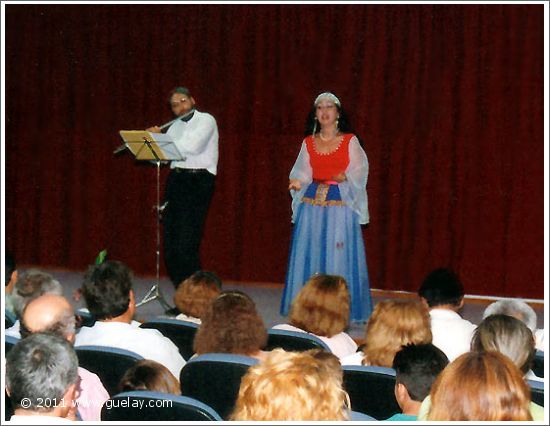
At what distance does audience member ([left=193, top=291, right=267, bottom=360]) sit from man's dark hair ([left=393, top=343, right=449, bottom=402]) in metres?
0.78

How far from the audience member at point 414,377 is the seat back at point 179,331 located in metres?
1.42

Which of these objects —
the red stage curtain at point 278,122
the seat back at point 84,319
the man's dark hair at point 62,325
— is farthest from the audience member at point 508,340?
the red stage curtain at point 278,122

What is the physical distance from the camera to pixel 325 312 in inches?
150

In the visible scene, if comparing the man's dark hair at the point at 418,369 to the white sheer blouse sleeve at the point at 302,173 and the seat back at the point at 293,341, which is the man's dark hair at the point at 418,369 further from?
the white sheer blouse sleeve at the point at 302,173

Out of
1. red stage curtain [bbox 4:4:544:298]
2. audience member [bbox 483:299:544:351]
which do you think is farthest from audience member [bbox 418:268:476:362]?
red stage curtain [bbox 4:4:544:298]

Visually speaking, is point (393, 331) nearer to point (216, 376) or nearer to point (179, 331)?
point (216, 376)

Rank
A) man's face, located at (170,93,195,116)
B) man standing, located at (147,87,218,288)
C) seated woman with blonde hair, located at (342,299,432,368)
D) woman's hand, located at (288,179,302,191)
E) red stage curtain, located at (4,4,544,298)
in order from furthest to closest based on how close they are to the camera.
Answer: red stage curtain, located at (4,4,544,298)
man standing, located at (147,87,218,288)
man's face, located at (170,93,195,116)
woman's hand, located at (288,179,302,191)
seated woman with blonde hair, located at (342,299,432,368)

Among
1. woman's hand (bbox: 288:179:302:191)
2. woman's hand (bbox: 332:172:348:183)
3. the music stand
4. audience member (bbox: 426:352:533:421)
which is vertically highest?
the music stand

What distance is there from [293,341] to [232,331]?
1.23 feet

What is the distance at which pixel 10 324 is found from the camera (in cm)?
387

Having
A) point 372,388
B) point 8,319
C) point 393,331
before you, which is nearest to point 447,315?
point 393,331

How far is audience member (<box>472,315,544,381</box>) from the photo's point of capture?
277 centimetres

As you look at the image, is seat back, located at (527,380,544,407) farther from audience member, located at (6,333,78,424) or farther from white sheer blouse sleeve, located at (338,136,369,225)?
white sheer blouse sleeve, located at (338,136,369,225)

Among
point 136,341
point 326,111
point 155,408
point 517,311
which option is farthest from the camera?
point 326,111
